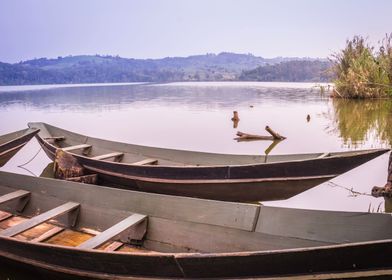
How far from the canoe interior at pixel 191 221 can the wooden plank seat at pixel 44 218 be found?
0.31ft

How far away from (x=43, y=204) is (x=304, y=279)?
12.7ft

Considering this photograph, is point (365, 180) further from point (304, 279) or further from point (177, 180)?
point (304, 279)

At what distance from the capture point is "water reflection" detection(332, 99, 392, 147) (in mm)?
12630

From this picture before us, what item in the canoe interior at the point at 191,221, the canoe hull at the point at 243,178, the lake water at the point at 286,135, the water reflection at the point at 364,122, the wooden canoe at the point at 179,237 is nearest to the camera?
the wooden canoe at the point at 179,237

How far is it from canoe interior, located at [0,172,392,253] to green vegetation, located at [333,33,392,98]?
17.2 meters

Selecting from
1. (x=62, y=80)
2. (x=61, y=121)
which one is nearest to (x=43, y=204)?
(x=61, y=121)

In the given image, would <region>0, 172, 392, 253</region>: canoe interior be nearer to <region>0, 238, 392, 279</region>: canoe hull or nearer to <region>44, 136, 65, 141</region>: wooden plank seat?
<region>0, 238, 392, 279</region>: canoe hull

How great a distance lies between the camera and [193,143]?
1383cm

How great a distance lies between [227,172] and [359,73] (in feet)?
59.4

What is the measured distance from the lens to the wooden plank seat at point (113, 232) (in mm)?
3626

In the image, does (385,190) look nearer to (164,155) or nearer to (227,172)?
(227,172)

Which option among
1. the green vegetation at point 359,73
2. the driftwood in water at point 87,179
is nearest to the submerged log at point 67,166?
the driftwood in water at point 87,179

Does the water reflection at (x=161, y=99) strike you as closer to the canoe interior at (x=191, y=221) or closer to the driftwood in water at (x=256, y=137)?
the driftwood in water at (x=256, y=137)

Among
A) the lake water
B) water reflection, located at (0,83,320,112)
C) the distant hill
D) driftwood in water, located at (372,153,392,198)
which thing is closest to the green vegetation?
the lake water
